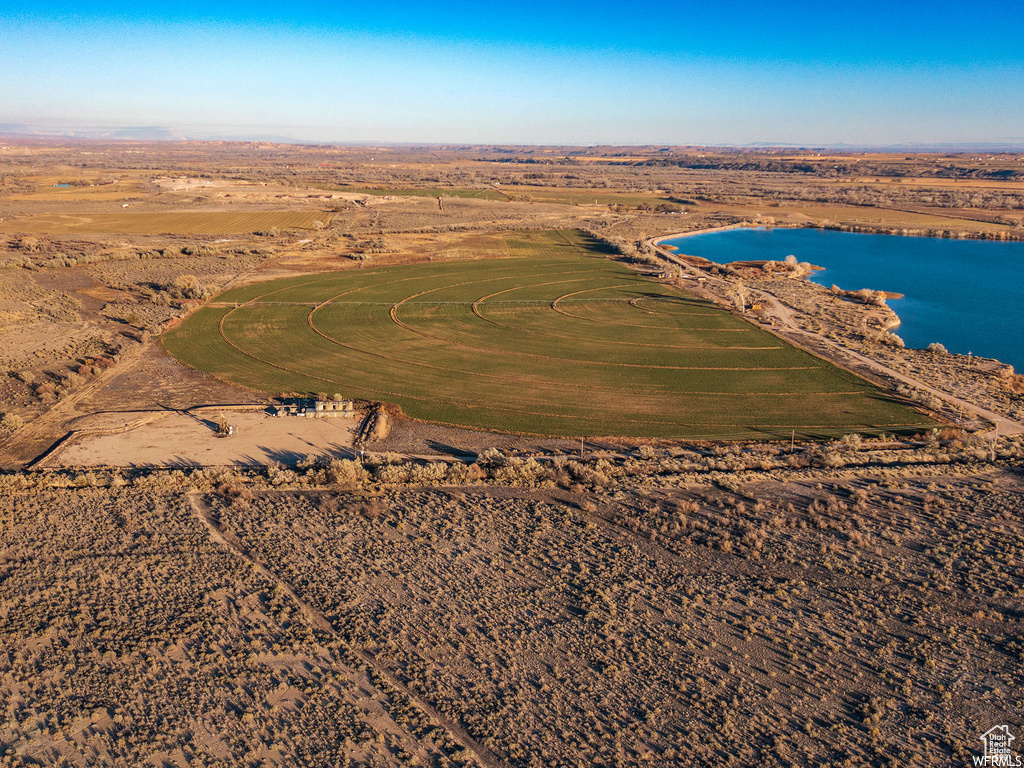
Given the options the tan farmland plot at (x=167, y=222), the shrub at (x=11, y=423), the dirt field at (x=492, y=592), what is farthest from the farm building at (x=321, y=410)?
the tan farmland plot at (x=167, y=222)

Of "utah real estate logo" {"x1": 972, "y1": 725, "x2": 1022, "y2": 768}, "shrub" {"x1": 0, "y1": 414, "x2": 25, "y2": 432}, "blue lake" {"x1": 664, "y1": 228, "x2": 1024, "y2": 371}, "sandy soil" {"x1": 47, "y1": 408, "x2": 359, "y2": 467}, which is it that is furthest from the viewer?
"blue lake" {"x1": 664, "y1": 228, "x2": 1024, "y2": 371}

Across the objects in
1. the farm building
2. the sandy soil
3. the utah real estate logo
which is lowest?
the utah real estate logo

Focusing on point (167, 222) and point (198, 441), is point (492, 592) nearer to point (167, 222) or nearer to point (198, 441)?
point (198, 441)

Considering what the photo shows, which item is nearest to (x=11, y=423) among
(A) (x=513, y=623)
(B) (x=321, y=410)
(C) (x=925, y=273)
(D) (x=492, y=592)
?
(B) (x=321, y=410)

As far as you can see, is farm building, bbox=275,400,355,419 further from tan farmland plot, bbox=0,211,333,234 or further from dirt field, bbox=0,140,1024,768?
tan farmland plot, bbox=0,211,333,234

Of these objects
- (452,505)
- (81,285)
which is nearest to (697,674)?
(452,505)

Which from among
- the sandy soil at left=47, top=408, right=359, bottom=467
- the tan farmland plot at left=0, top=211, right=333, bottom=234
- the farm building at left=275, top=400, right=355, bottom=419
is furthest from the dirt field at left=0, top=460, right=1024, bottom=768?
the tan farmland plot at left=0, top=211, right=333, bottom=234
